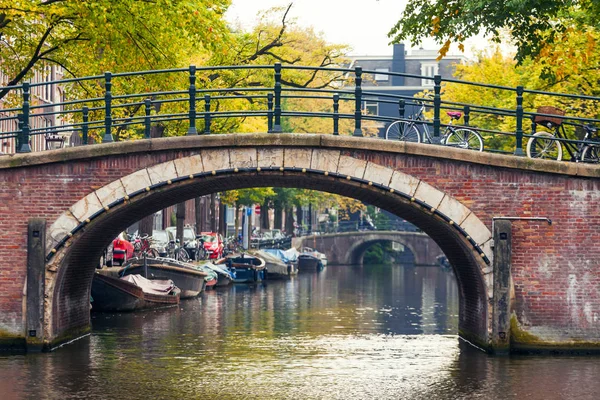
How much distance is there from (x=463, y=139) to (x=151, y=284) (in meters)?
13.0

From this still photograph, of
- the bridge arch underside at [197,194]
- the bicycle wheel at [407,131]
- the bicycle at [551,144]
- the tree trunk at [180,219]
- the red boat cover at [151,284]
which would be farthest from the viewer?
the tree trunk at [180,219]

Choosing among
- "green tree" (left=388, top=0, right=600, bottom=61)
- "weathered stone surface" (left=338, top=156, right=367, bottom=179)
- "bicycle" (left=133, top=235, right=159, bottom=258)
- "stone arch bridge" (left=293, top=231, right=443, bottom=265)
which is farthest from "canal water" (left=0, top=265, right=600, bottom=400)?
"stone arch bridge" (left=293, top=231, right=443, bottom=265)

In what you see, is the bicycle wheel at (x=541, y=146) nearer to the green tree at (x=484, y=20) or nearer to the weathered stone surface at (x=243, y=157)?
the green tree at (x=484, y=20)

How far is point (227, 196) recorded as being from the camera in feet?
150

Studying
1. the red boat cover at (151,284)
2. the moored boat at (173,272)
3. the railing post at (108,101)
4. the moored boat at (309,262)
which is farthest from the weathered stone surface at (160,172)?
the moored boat at (309,262)

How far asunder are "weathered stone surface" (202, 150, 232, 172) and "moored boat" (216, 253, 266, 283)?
1043 inches

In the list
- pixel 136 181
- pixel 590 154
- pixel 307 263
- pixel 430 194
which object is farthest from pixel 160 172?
pixel 307 263

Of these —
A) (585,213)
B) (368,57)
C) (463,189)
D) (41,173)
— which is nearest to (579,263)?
(585,213)

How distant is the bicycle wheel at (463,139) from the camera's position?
792 inches

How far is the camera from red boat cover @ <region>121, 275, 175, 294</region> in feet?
98.1

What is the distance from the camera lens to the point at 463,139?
20.4m

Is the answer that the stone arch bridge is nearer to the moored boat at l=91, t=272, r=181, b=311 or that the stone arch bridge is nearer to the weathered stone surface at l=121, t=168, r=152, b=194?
the moored boat at l=91, t=272, r=181, b=311

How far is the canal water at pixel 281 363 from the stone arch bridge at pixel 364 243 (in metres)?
48.2

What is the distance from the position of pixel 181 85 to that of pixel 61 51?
273 cm
